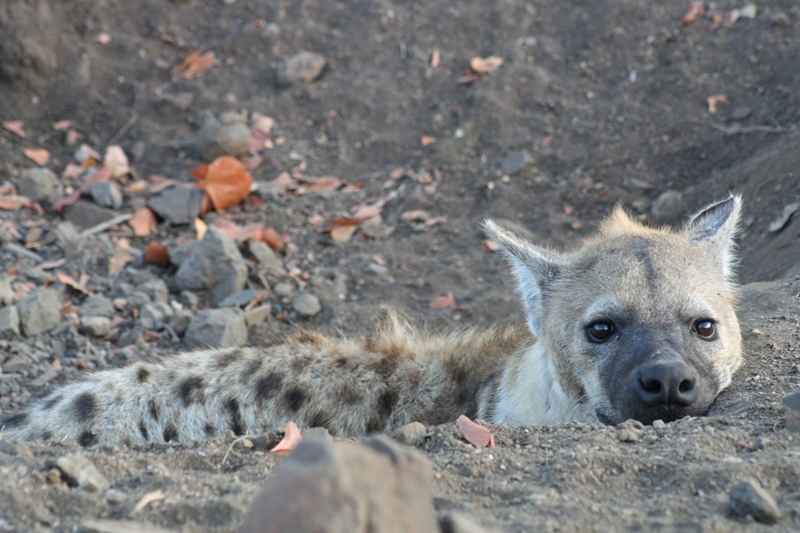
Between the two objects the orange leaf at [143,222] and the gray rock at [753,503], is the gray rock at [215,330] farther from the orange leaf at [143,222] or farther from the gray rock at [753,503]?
the gray rock at [753,503]

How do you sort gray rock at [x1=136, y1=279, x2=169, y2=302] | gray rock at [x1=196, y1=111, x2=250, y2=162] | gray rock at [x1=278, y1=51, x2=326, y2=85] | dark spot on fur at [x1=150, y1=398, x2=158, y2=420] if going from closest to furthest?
dark spot on fur at [x1=150, y1=398, x2=158, y2=420] < gray rock at [x1=136, y1=279, x2=169, y2=302] < gray rock at [x1=196, y1=111, x2=250, y2=162] < gray rock at [x1=278, y1=51, x2=326, y2=85]

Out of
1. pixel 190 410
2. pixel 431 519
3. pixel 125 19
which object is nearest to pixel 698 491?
pixel 431 519

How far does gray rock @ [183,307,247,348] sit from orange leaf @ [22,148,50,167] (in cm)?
202

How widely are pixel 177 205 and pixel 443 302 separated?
183 cm

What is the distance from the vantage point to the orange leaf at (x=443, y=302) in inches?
197

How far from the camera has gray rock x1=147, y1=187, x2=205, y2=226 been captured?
18.1ft

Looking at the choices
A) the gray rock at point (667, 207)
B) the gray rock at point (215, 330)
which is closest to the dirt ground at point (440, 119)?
the gray rock at point (667, 207)

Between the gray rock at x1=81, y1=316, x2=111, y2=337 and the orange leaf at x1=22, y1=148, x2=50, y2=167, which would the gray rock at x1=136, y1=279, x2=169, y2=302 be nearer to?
the gray rock at x1=81, y1=316, x2=111, y2=337

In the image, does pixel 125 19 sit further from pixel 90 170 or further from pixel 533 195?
pixel 533 195

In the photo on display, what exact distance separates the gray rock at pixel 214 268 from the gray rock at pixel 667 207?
2.49 meters

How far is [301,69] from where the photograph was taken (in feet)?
21.2

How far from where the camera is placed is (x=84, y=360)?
4539 mm

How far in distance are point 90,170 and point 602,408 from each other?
4.05 metres

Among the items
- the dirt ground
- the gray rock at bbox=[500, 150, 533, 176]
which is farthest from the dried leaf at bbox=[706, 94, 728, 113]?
the gray rock at bbox=[500, 150, 533, 176]
